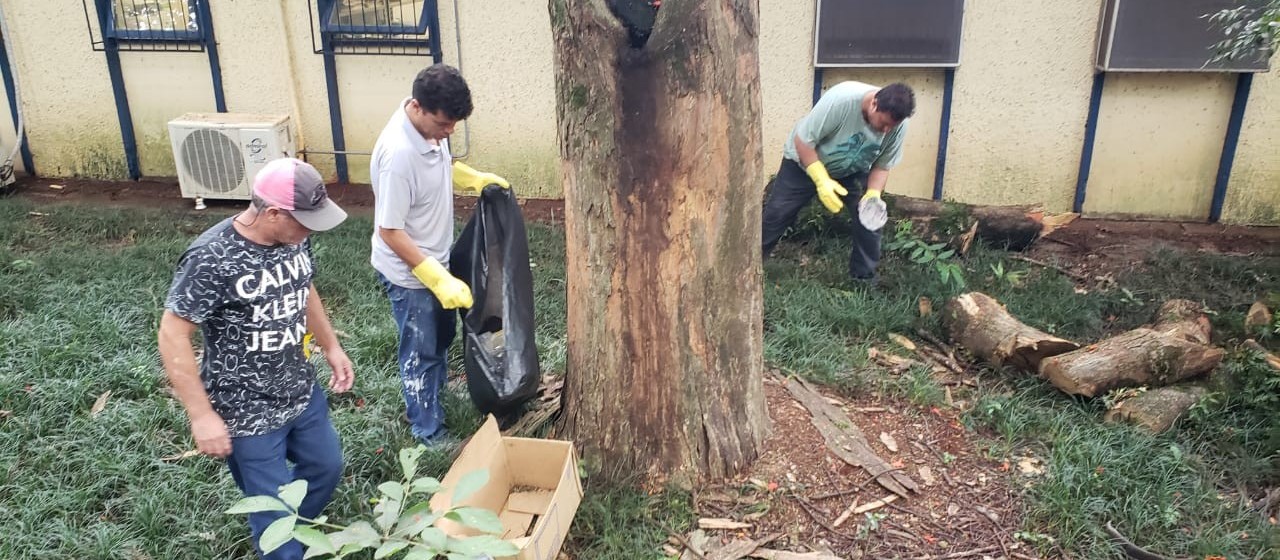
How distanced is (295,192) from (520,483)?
154 cm

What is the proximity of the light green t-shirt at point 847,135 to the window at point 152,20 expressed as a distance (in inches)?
217

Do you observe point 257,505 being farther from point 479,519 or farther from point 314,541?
point 479,519

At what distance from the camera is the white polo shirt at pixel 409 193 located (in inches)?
126

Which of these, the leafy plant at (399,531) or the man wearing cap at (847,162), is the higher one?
the man wearing cap at (847,162)

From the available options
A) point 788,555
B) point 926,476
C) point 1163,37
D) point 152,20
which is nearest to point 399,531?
point 788,555

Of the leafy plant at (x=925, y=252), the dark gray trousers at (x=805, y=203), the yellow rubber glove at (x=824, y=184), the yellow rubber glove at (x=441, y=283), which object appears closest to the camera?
the yellow rubber glove at (x=441, y=283)

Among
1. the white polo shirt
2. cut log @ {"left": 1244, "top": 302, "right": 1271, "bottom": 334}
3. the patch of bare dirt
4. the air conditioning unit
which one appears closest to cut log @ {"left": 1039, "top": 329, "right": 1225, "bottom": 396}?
cut log @ {"left": 1244, "top": 302, "right": 1271, "bottom": 334}

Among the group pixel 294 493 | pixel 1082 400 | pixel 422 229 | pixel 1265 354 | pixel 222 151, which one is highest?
pixel 422 229

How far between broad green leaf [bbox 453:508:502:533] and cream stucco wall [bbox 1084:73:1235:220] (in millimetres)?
6491

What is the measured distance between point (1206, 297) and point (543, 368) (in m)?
4.03

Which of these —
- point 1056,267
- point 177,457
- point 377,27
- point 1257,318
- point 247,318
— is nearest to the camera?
point 247,318

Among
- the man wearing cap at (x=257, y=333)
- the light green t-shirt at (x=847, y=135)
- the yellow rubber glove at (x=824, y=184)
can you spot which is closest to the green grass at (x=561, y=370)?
the yellow rubber glove at (x=824, y=184)

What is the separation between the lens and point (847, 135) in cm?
519

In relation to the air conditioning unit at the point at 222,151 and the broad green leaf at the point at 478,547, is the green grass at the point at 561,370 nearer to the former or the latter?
the broad green leaf at the point at 478,547
